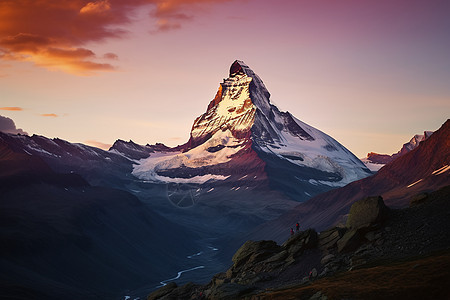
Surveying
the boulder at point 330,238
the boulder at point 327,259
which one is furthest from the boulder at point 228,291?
the boulder at point 330,238

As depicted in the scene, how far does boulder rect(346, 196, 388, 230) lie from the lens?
3393 inches

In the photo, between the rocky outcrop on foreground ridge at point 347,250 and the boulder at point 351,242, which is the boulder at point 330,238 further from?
the boulder at point 351,242

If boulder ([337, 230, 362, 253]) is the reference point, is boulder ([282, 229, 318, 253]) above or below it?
above

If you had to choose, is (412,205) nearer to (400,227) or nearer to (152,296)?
(400,227)

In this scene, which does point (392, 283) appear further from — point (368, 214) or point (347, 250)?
point (368, 214)

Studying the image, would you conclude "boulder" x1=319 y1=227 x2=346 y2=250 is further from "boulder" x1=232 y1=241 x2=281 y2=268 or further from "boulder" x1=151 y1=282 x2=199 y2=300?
"boulder" x1=151 y1=282 x2=199 y2=300

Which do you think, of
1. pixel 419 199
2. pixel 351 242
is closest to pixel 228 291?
pixel 351 242

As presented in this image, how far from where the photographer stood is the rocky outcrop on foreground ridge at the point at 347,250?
7749 cm

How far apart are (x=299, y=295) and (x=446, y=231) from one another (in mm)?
24379

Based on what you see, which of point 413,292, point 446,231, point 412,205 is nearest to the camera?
point 413,292

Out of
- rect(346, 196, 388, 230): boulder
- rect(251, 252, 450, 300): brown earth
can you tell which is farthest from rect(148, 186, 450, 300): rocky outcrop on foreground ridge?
rect(251, 252, 450, 300): brown earth

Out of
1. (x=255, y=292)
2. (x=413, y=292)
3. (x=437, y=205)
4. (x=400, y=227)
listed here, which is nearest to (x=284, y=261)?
(x=255, y=292)

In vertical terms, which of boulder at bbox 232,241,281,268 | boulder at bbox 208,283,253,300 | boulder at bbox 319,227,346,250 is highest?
boulder at bbox 232,241,281,268

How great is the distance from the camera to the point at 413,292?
57.7 metres
